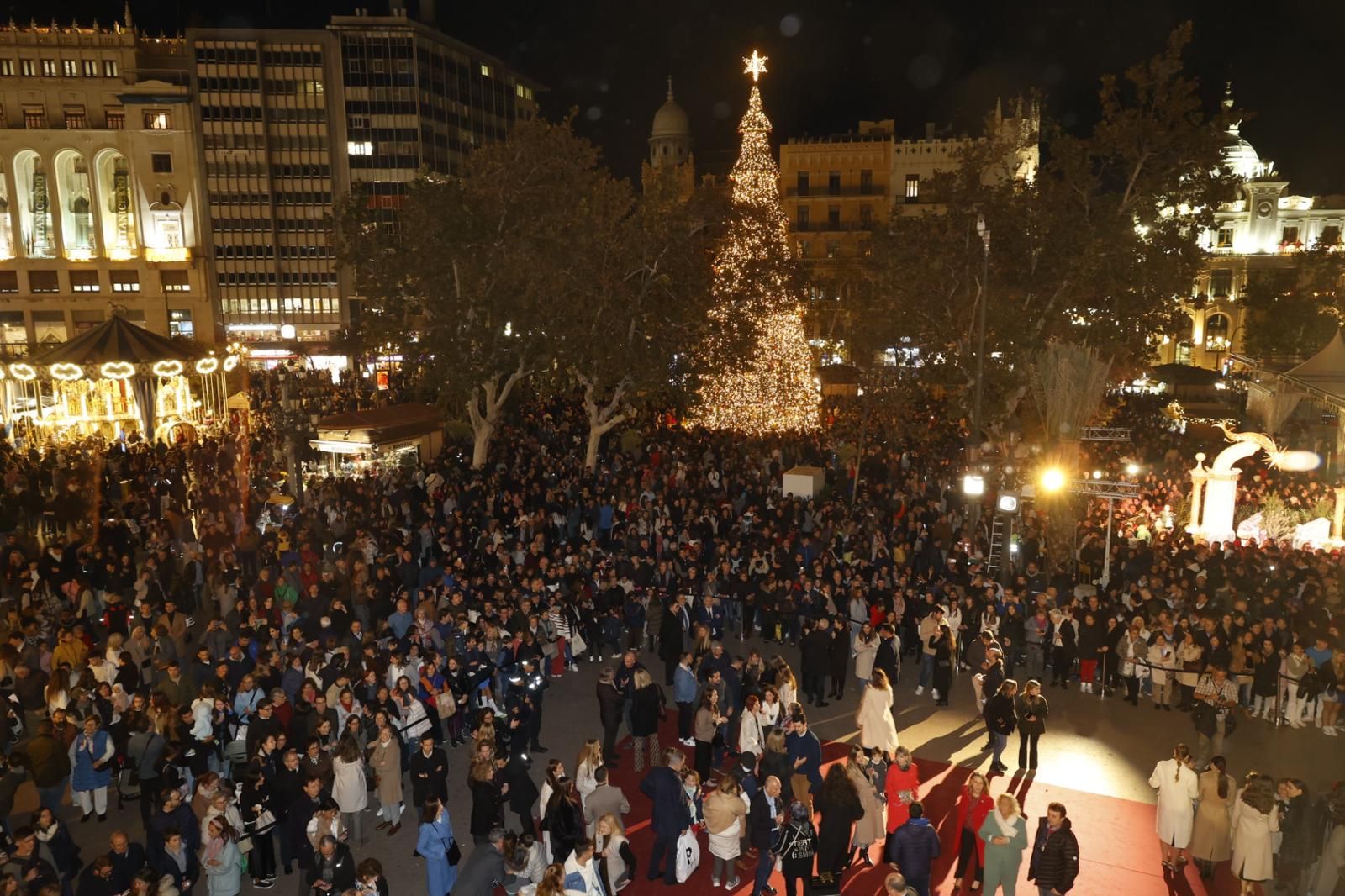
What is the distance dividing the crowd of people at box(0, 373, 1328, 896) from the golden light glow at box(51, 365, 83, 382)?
22.6 ft

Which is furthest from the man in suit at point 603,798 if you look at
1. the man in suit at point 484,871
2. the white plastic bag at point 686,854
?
the man in suit at point 484,871

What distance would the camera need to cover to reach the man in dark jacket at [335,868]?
664cm

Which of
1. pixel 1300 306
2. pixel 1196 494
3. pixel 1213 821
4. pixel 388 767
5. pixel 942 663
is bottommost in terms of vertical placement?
pixel 942 663

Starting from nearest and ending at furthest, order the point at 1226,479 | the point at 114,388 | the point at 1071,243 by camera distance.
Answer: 1. the point at 1226,479
2. the point at 1071,243
3. the point at 114,388

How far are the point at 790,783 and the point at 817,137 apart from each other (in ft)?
175

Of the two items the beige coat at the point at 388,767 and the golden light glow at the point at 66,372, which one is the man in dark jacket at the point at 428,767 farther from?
the golden light glow at the point at 66,372

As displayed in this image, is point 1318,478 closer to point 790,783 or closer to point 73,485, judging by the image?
point 790,783

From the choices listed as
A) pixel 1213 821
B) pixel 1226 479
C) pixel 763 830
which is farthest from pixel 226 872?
pixel 1226 479

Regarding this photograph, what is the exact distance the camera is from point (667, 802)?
777 centimetres

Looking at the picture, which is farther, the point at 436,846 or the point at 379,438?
the point at 379,438

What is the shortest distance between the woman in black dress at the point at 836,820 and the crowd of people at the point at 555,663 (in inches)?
1.1

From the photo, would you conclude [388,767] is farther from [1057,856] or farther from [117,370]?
[117,370]

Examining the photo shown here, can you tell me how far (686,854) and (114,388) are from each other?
3019 centimetres

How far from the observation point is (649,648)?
1399 centimetres
